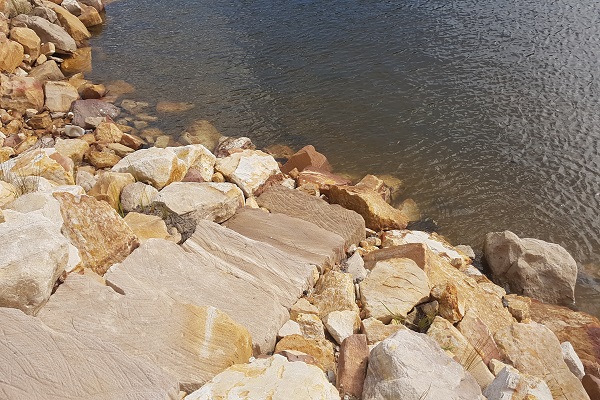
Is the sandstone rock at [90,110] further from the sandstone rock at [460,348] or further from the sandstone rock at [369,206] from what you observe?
the sandstone rock at [460,348]

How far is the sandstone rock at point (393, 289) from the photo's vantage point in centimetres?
491

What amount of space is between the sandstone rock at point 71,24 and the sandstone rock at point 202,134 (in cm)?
646

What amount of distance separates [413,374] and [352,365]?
1.82 ft

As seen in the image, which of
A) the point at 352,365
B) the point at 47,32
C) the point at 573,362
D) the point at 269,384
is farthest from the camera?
the point at 47,32

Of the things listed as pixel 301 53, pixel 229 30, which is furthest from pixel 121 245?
pixel 229 30

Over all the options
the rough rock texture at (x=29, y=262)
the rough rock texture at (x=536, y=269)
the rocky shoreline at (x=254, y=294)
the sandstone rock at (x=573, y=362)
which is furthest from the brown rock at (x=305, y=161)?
the rough rock texture at (x=29, y=262)

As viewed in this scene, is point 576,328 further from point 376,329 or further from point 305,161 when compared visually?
point 305,161

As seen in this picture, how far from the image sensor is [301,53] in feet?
41.7

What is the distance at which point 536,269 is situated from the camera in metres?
6.49

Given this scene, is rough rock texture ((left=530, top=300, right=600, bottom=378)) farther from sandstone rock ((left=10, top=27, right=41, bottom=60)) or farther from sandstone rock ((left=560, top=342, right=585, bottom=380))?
sandstone rock ((left=10, top=27, right=41, bottom=60))

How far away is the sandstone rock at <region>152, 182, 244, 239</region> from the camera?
18.3 feet

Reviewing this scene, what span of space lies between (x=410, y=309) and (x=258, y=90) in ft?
24.7

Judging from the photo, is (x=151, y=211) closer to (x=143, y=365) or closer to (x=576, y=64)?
(x=143, y=365)

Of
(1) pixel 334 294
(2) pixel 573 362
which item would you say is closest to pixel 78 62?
(1) pixel 334 294
